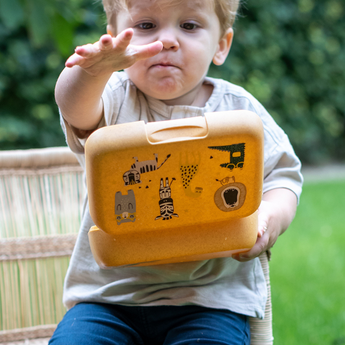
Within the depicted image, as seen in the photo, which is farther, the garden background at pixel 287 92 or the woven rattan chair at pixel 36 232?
the garden background at pixel 287 92

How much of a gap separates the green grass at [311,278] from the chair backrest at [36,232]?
→ 827 millimetres

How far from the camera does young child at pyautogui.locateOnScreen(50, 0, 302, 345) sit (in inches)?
32.6

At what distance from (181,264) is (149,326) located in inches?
5.9

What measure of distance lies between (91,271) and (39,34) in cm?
72

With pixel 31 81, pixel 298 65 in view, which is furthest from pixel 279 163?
pixel 298 65

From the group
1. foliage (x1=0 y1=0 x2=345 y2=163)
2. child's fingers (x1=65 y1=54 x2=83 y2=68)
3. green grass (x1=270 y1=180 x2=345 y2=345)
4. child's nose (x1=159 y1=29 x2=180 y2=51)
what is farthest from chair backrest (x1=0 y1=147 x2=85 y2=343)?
foliage (x1=0 y1=0 x2=345 y2=163)

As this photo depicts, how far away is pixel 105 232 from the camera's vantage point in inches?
27.4

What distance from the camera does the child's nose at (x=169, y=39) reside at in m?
0.82

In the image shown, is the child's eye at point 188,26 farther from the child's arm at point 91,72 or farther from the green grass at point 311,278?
the green grass at point 311,278

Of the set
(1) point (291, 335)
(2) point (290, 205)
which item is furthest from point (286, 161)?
(1) point (291, 335)

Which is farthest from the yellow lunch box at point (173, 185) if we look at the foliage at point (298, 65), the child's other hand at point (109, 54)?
the foliage at point (298, 65)

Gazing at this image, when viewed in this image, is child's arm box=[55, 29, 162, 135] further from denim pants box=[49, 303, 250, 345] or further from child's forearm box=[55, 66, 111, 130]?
denim pants box=[49, 303, 250, 345]

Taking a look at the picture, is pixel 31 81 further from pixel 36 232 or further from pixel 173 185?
pixel 173 185

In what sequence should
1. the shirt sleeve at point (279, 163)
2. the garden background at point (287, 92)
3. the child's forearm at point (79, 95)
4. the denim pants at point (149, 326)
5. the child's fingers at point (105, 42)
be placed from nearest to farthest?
the child's fingers at point (105, 42) < the child's forearm at point (79, 95) < the denim pants at point (149, 326) < the shirt sleeve at point (279, 163) < the garden background at point (287, 92)
